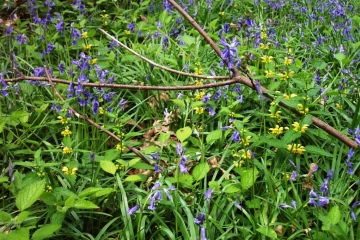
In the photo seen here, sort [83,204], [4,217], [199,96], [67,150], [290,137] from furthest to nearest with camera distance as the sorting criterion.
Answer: [199,96]
[67,150]
[290,137]
[83,204]
[4,217]

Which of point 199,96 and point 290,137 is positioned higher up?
point 290,137

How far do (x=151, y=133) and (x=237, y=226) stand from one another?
3.84 ft

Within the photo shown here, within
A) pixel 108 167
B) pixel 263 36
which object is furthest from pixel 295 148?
pixel 263 36

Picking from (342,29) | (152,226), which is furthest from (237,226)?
(342,29)

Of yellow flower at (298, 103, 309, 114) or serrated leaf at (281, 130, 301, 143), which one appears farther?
yellow flower at (298, 103, 309, 114)

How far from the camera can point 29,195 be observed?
1.83 meters

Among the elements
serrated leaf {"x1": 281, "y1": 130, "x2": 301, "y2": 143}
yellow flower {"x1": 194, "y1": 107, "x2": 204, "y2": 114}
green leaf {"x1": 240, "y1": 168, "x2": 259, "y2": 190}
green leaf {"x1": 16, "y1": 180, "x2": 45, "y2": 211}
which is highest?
serrated leaf {"x1": 281, "y1": 130, "x2": 301, "y2": 143}

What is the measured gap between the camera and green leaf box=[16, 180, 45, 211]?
1.79 m

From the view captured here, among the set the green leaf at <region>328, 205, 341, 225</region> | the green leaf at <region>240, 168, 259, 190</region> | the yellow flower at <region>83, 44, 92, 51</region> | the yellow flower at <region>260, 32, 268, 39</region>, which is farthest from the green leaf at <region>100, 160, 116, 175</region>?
the yellow flower at <region>260, 32, 268, 39</region>

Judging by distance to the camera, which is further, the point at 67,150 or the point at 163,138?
the point at 67,150

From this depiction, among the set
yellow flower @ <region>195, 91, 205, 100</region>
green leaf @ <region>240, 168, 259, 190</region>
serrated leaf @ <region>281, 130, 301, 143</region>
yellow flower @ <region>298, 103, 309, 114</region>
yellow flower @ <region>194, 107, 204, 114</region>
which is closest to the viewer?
green leaf @ <region>240, 168, 259, 190</region>

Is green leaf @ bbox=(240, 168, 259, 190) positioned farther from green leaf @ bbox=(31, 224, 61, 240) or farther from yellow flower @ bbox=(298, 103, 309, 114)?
green leaf @ bbox=(31, 224, 61, 240)

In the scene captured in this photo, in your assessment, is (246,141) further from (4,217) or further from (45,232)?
(4,217)

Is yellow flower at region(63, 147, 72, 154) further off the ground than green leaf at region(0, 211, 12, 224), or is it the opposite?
green leaf at region(0, 211, 12, 224)
